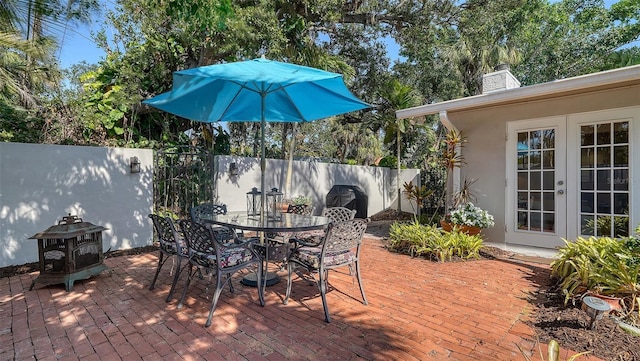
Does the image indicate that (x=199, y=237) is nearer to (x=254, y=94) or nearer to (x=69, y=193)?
(x=254, y=94)

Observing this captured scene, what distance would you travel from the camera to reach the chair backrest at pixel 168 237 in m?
3.26

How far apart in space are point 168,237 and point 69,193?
2372 millimetres

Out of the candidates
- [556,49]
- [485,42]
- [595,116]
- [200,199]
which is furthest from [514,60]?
[200,199]

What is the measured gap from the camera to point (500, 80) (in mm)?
5629

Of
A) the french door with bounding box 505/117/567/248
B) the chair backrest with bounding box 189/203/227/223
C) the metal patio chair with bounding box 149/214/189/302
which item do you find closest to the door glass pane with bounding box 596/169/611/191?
the french door with bounding box 505/117/567/248

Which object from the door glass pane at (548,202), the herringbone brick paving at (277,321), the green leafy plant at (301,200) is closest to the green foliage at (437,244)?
the herringbone brick paving at (277,321)

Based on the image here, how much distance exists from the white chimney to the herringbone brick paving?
3.27 m

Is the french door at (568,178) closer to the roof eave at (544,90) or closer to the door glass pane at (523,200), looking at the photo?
the door glass pane at (523,200)

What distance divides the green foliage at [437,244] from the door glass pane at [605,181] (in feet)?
5.31

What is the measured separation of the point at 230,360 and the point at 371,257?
319 cm

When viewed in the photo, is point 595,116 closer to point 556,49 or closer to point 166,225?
point 166,225

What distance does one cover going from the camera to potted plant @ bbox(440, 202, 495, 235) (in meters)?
5.38

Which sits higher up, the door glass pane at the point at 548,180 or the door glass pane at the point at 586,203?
the door glass pane at the point at 548,180

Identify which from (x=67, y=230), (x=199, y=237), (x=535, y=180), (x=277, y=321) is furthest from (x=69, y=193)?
(x=535, y=180)
